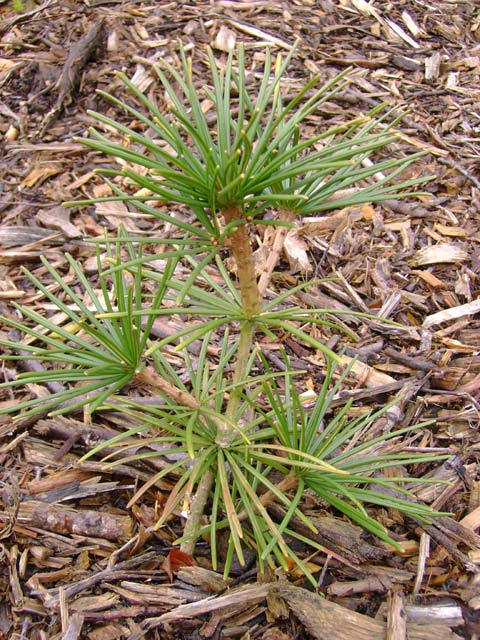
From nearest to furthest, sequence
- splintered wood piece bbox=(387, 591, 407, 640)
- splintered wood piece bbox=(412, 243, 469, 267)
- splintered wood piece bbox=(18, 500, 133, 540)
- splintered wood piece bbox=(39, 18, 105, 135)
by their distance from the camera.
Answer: splintered wood piece bbox=(387, 591, 407, 640) → splintered wood piece bbox=(18, 500, 133, 540) → splintered wood piece bbox=(412, 243, 469, 267) → splintered wood piece bbox=(39, 18, 105, 135)

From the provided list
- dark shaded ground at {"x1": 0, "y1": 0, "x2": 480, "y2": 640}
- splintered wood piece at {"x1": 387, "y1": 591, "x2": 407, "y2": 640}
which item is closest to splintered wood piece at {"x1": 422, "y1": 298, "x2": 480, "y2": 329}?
dark shaded ground at {"x1": 0, "y1": 0, "x2": 480, "y2": 640}

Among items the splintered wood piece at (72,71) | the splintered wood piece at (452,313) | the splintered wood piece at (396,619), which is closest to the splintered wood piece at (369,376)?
the splintered wood piece at (452,313)

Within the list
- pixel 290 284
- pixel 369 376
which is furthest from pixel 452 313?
pixel 290 284

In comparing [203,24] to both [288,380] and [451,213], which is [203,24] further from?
[288,380]

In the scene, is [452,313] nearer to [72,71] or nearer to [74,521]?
[74,521]

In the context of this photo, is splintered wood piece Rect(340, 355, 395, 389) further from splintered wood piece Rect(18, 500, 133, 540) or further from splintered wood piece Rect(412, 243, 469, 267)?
splintered wood piece Rect(18, 500, 133, 540)

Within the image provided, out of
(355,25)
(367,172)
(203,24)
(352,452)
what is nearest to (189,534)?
(352,452)

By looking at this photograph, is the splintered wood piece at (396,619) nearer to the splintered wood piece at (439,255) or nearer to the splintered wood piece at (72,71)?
the splintered wood piece at (439,255)
